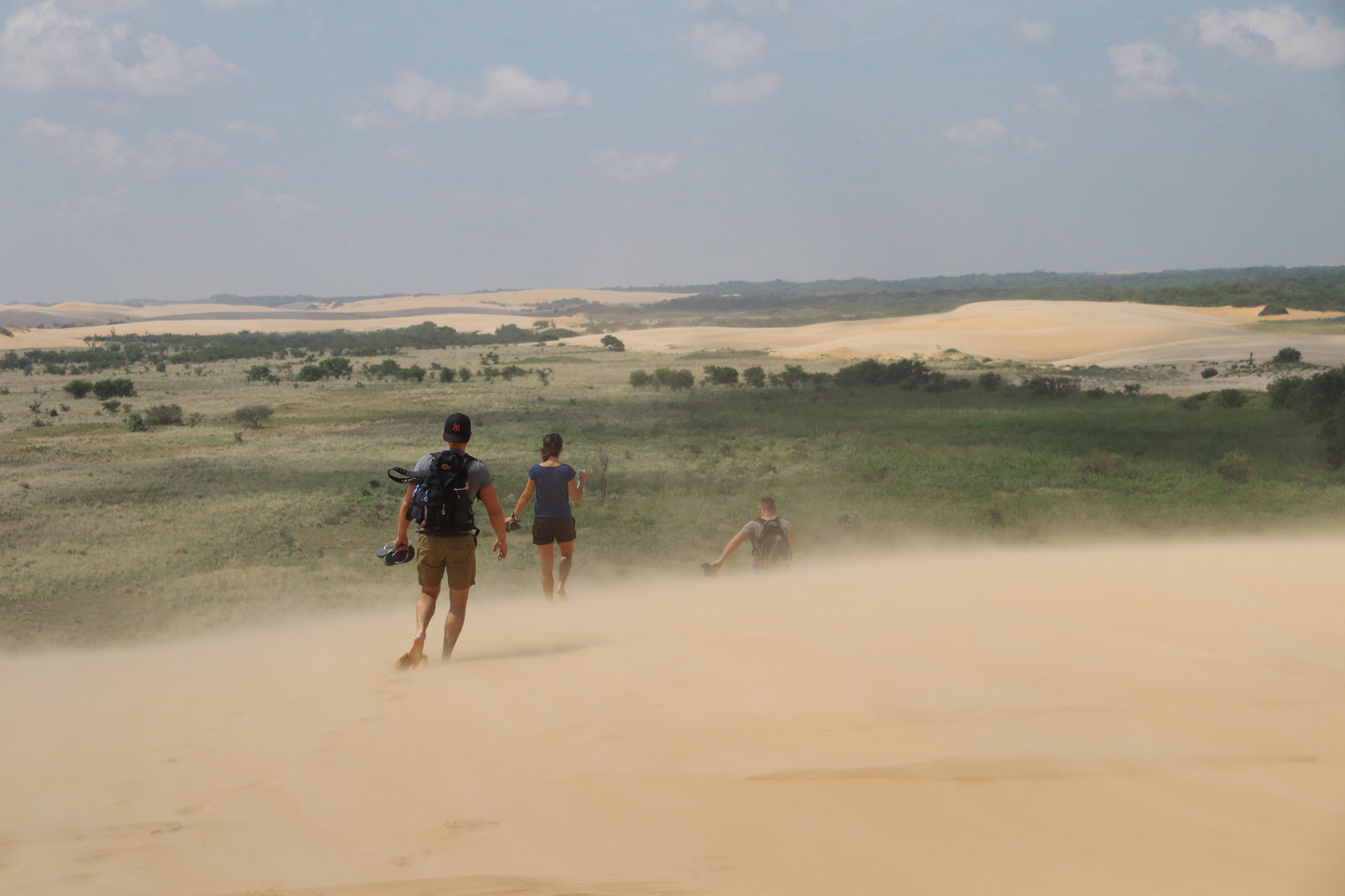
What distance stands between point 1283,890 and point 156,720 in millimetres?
5608

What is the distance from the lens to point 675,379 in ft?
127

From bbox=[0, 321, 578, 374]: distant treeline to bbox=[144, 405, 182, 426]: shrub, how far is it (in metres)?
26.7

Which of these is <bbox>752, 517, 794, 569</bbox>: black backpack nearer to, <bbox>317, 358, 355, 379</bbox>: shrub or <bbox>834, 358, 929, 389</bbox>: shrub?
<bbox>834, 358, 929, 389</bbox>: shrub

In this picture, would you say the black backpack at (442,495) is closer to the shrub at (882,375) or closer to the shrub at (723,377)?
the shrub at (882,375)

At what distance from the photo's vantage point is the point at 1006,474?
1700 cm

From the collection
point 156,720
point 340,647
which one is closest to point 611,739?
point 156,720

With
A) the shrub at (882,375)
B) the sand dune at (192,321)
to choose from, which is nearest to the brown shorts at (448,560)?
the shrub at (882,375)

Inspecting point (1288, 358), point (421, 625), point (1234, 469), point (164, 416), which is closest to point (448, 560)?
point (421, 625)

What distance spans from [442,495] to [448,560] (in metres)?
0.51

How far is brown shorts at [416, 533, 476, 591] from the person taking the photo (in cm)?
674

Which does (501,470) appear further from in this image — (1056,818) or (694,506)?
(1056,818)

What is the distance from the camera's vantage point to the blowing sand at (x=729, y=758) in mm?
3865

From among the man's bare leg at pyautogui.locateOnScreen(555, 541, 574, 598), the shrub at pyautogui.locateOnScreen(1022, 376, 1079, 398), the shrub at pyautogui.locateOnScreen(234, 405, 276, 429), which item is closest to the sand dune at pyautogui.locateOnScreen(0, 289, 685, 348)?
the shrub at pyautogui.locateOnScreen(234, 405, 276, 429)

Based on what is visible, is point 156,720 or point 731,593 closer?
point 156,720
